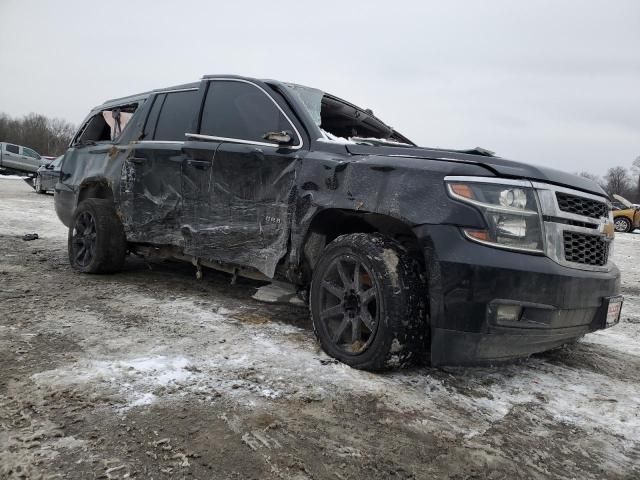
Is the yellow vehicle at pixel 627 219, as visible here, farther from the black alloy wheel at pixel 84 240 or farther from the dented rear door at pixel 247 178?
the black alloy wheel at pixel 84 240

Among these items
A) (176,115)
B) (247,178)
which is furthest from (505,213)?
(176,115)

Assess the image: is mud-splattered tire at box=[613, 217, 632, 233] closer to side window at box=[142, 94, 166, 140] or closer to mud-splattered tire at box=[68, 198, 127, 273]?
side window at box=[142, 94, 166, 140]

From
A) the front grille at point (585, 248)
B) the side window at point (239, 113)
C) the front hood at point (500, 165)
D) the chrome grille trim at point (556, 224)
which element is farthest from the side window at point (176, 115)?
the front grille at point (585, 248)

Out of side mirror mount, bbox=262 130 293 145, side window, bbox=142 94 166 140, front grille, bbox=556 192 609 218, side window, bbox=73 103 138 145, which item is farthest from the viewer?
side window, bbox=73 103 138 145

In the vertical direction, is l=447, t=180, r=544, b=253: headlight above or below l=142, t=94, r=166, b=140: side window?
below

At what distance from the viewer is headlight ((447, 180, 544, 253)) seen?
8.00 feet

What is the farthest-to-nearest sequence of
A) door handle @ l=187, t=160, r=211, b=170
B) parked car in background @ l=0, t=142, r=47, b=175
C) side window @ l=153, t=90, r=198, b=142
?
parked car in background @ l=0, t=142, r=47, b=175 → side window @ l=153, t=90, r=198, b=142 → door handle @ l=187, t=160, r=211, b=170

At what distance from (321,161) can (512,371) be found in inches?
69.9

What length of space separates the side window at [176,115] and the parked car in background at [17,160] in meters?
27.4

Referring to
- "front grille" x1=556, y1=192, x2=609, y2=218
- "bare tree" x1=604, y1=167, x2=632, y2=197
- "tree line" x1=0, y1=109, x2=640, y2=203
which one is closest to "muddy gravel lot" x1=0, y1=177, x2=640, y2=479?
"front grille" x1=556, y1=192, x2=609, y2=218

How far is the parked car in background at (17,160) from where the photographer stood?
27.4m

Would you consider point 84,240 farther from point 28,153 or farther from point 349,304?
point 28,153

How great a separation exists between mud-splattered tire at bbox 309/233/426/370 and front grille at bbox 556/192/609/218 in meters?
0.85

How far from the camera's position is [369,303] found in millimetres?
2764
